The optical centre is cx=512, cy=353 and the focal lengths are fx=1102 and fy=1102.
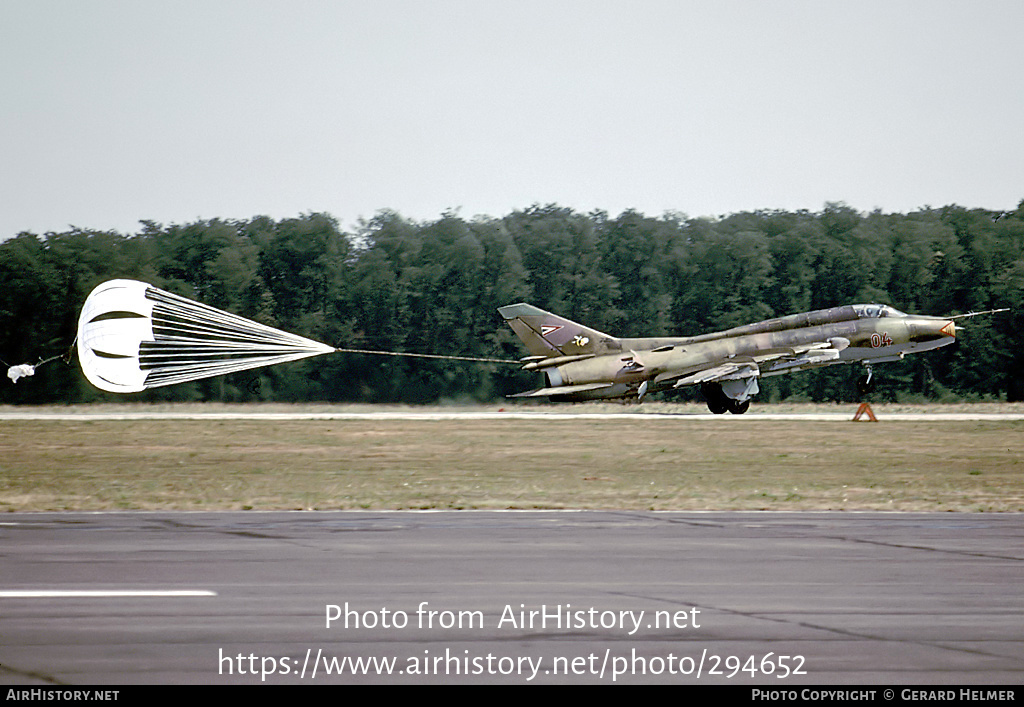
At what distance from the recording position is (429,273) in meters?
64.8

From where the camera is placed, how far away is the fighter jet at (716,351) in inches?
1624

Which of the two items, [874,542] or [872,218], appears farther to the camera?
[872,218]

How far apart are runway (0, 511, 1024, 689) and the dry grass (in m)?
4.43

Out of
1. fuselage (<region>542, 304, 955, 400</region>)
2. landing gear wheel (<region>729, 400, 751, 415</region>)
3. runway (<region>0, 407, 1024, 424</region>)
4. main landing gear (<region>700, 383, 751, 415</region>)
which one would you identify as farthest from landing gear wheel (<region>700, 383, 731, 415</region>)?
fuselage (<region>542, 304, 955, 400</region>)

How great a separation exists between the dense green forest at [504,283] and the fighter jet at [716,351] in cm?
1741

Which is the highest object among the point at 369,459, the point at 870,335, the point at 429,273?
the point at 429,273

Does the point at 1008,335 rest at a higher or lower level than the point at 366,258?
lower

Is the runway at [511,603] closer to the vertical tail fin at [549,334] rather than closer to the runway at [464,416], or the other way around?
the vertical tail fin at [549,334]

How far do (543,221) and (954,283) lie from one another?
81.2ft

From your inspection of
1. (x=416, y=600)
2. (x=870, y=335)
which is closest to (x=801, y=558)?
(x=416, y=600)

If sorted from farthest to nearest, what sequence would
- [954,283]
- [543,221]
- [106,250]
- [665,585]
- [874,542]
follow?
[543,221]
[954,283]
[106,250]
[874,542]
[665,585]

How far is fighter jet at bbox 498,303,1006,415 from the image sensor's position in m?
41.2

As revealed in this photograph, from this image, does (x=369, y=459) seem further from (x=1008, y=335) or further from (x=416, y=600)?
(x=1008, y=335)

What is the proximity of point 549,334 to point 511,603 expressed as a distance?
105 feet
